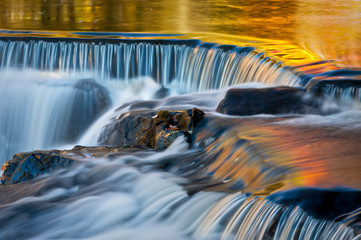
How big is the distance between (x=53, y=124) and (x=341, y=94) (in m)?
5.04

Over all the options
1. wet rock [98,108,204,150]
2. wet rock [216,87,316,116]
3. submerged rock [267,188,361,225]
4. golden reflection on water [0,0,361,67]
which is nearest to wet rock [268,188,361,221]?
submerged rock [267,188,361,225]

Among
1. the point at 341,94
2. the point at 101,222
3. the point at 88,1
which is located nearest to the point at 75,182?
the point at 101,222

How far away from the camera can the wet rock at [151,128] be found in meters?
7.58

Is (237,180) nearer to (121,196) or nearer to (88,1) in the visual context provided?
(121,196)

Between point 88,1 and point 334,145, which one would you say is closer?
point 334,145

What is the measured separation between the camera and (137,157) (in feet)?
24.1

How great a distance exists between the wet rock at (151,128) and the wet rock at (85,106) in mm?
1844

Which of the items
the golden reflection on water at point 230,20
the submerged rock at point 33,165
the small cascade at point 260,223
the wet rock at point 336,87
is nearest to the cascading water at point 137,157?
the small cascade at point 260,223

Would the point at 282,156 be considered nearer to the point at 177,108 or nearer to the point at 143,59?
the point at 177,108

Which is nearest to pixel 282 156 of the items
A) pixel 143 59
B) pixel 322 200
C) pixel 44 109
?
pixel 322 200

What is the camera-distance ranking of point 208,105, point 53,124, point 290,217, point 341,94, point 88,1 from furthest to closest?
1. point 88,1
2. point 53,124
3. point 208,105
4. point 341,94
5. point 290,217

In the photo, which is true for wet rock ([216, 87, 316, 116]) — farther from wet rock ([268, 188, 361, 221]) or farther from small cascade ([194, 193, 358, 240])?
wet rock ([268, 188, 361, 221])

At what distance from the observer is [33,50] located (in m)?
11.7

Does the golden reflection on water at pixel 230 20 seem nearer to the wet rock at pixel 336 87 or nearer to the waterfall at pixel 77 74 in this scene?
the waterfall at pixel 77 74
